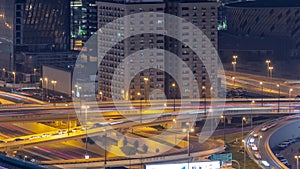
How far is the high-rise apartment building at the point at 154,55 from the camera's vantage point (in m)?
45.7

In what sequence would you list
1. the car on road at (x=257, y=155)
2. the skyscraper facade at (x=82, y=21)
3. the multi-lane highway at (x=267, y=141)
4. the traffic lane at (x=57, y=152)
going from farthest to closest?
the skyscraper facade at (x=82, y=21) → the traffic lane at (x=57, y=152) → the car on road at (x=257, y=155) → the multi-lane highway at (x=267, y=141)

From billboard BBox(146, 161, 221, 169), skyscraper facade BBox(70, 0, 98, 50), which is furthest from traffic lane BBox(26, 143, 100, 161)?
skyscraper facade BBox(70, 0, 98, 50)

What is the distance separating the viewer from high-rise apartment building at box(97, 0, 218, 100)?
4572 centimetres

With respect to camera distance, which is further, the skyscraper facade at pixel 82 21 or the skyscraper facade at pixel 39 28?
the skyscraper facade at pixel 82 21

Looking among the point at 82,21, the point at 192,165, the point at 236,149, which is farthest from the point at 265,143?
the point at 82,21

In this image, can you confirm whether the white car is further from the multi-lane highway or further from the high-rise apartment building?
the high-rise apartment building

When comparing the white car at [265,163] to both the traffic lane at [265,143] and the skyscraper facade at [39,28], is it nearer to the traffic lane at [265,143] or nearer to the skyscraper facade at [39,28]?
the traffic lane at [265,143]

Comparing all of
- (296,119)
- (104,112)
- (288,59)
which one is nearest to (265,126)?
(296,119)

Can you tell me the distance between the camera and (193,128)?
40.6 m

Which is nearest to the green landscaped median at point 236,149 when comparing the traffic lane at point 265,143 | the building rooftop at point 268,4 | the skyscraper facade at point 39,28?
the traffic lane at point 265,143

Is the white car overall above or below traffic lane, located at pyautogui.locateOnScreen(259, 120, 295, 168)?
below

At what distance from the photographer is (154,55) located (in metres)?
45.9

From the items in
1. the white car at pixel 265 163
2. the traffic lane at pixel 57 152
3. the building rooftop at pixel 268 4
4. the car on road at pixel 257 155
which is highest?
the building rooftop at pixel 268 4

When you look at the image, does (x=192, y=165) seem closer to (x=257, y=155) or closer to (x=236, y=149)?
(x=257, y=155)
